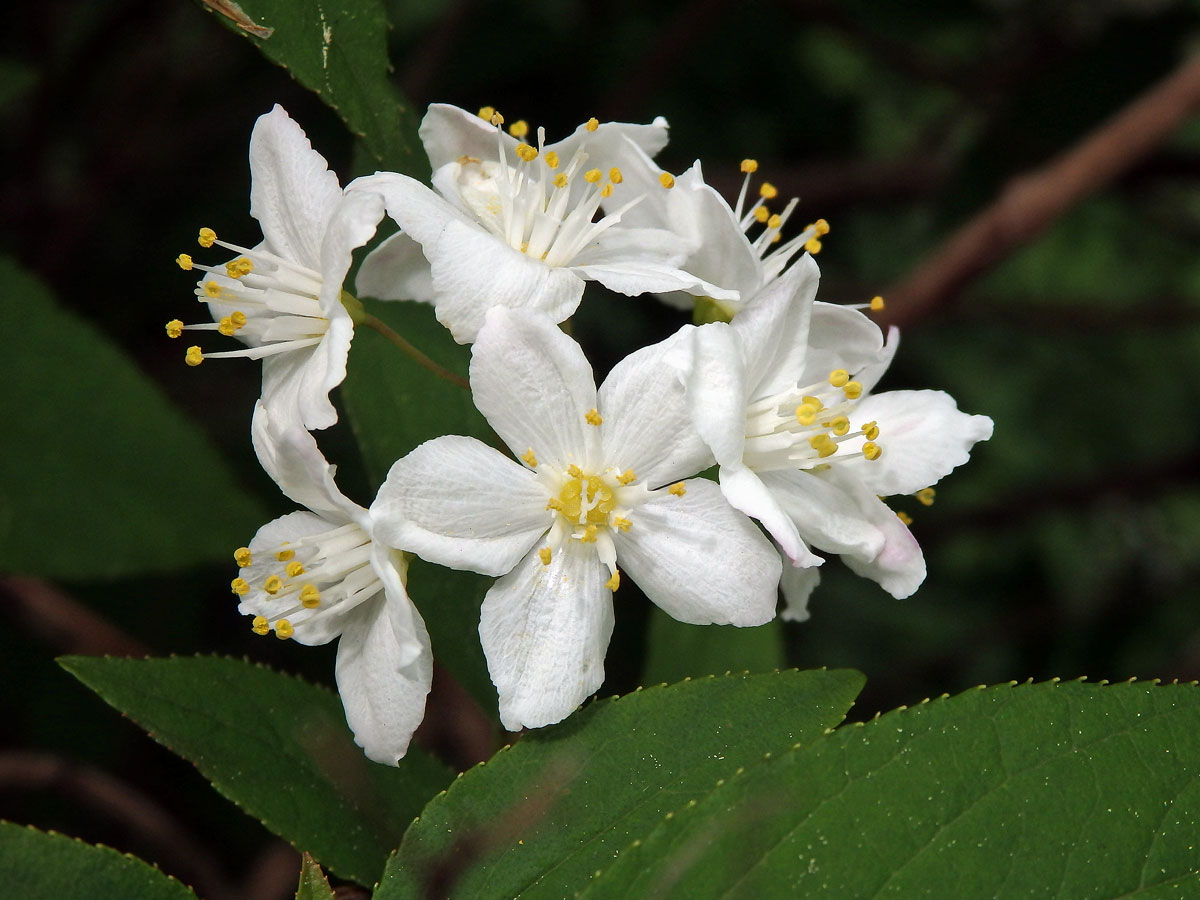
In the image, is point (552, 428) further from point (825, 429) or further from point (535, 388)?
point (825, 429)

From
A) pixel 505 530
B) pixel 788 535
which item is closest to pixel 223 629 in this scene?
pixel 505 530

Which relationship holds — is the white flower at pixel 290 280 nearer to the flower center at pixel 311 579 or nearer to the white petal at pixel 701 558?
the flower center at pixel 311 579

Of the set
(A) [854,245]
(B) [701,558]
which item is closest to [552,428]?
(B) [701,558]

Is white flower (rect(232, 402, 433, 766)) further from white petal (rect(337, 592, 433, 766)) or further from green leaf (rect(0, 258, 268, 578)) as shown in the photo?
green leaf (rect(0, 258, 268, 578))

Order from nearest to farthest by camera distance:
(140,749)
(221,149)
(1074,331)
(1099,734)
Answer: (1099,734) < (140,749) < (221,149) < (1074,331)

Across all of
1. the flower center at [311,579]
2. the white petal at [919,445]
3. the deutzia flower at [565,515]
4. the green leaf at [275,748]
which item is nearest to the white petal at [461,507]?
the deutzia flower at [565,515]

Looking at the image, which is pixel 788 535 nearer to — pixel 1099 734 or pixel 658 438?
pixel 658 438

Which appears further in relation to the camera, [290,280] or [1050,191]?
[1050,191]
